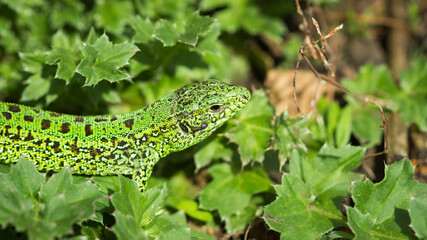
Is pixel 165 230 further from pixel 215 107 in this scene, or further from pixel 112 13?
pixel 112 13

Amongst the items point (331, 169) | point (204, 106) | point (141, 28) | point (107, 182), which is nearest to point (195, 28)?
point (141, 28)

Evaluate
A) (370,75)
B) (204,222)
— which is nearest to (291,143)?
(204,222)

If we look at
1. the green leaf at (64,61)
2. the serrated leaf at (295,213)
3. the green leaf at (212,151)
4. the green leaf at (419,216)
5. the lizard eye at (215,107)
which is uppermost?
the green leaf at (64,61)

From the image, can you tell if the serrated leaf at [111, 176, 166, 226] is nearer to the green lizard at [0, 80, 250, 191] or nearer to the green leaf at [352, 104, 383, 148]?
the green lizard at [0, 80, 250, 191]

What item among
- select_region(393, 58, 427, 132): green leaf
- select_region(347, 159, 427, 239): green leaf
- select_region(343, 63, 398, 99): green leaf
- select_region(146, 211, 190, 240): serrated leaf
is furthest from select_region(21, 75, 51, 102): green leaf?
select_region(393, 58, 427, 132): green leaf

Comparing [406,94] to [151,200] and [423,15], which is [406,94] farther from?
[151,200]

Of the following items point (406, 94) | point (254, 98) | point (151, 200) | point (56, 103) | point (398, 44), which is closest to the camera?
point (151, 200)

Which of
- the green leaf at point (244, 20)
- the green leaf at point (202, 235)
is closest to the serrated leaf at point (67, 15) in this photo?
the green leaf at point (244, 20)

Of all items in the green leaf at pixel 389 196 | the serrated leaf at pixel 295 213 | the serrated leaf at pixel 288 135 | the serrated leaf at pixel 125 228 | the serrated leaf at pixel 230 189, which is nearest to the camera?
the serrated leaf at pixel 125 228

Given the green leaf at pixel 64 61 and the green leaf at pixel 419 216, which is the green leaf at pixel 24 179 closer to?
the green leaf at pixel 64 61
